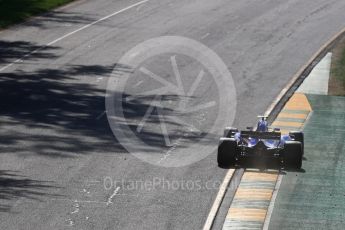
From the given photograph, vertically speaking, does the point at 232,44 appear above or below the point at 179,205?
below

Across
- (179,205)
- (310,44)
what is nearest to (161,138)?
(179,205)

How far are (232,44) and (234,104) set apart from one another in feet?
37.1

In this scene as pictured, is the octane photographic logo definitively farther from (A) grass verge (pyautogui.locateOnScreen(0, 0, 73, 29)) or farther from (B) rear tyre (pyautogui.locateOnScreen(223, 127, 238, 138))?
(A) grass verge (pyautogui.locateOnScreen(0, 0, 73, 29))

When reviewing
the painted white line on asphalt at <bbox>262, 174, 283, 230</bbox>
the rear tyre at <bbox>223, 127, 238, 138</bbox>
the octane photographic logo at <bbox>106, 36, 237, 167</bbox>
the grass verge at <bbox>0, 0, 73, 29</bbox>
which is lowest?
the grass verge at <bbox>0, 0, 73, 29</bbox>

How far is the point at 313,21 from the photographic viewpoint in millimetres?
55219

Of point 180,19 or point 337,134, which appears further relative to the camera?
point 180,19

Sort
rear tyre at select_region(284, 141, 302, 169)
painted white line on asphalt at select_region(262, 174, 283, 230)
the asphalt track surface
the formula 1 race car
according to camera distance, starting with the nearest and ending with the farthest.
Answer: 1. painted white line on asphalt at select_region(262, 174, 283, 230)
2. the asphalt track surface
3. rear tyre at select_region(284, 141, 302, 169)
4. the formula 1 race car

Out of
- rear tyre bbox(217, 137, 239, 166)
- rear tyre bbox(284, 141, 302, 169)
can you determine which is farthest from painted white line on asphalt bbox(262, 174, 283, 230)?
rear tyre bbox(217, 137, 239, 166)

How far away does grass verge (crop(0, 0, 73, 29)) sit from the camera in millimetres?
53844

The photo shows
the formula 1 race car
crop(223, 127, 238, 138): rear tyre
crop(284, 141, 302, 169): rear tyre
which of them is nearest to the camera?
crop(284, 141, 302, 169): rear tyre

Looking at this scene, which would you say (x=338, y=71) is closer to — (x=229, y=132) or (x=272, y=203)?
(x=229, y=132)

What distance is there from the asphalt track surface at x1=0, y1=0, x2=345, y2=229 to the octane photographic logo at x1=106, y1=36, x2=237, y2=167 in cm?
54

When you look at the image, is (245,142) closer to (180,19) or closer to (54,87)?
(54,87)

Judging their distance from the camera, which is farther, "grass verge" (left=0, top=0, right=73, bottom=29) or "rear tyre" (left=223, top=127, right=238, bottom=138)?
"grass verge" (left=0, top=0, right=73, bottom=29)
